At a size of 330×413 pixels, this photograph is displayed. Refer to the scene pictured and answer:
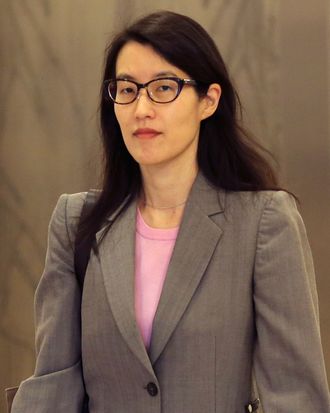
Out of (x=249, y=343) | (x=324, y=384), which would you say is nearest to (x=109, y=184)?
(x=249, y=343)

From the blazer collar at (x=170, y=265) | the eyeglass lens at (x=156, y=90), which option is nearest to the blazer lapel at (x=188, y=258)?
the blazer collar at (x=170, y=265)

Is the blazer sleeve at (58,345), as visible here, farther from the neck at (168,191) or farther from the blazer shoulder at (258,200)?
the blazer shoulder at (258,200)

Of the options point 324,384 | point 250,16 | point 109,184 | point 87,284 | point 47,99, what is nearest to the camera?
point 324,384

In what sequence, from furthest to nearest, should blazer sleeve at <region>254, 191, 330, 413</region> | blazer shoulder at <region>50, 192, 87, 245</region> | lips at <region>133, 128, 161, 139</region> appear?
blazer shoulder at <region>50, 192, 87, 245</region>, lips at <region>133, 128, 161, 139</region>, blazer sleeve at <region>254, 191, 330, 413</region>

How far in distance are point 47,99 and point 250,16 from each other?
2.88 ft

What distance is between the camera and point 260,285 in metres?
1.65

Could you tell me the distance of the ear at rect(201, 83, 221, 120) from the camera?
1782 millimetres

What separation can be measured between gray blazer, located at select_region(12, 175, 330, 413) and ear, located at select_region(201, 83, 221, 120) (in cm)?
22

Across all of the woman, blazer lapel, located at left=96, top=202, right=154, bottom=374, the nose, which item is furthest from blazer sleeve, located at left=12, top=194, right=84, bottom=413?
the nose

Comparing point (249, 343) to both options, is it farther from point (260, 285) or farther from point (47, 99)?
point (47, 99)

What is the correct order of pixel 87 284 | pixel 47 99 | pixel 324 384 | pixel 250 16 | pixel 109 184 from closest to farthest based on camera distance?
1. pixel 324 384
2. pixel 87 284
3. pixel 109 184
4. pixel 250 16
5. pixel 47 99

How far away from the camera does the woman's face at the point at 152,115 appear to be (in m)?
1.70

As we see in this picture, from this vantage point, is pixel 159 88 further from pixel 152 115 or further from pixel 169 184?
pixel 169 184

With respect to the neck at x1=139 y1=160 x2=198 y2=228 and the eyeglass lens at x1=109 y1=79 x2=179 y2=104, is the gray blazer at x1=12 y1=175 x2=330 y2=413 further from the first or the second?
the eyeglass lens at x1=109 y1=79 x2=179 y2=104
